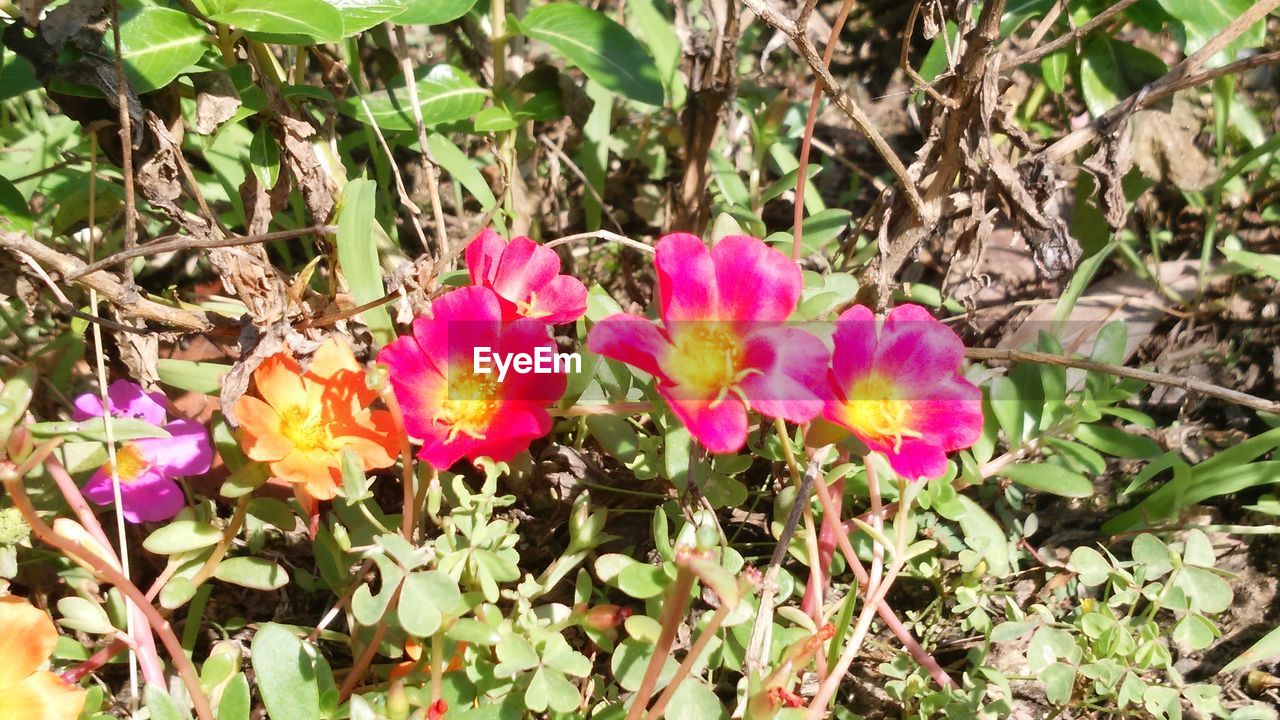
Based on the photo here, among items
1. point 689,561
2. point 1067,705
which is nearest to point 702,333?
point 689,561

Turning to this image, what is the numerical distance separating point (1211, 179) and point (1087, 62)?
599 mm

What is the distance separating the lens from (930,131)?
1790mm

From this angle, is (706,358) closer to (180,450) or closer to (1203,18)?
(180,450)

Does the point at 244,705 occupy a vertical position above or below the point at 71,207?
below

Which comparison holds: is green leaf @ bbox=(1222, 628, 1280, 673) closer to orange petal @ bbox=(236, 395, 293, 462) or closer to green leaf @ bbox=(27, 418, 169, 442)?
orange petal @ bbox=(236, 395, 293, 462)

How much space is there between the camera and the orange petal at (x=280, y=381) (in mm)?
1464

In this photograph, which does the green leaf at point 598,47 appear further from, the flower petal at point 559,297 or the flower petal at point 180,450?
the flower petal at point 180,450

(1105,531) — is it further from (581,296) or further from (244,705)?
(244,705)

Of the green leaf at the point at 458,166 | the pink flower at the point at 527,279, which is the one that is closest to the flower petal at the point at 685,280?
the pink flower at the point at 527,279

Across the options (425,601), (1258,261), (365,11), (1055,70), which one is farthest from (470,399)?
(1258,261)

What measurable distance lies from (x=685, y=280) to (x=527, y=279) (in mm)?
317

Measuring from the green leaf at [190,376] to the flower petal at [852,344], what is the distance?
97 cm

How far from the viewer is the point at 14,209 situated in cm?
171

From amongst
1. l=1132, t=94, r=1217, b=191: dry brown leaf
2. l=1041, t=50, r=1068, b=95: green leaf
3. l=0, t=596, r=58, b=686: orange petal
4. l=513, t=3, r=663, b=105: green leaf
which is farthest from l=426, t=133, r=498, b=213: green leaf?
l=1132, t=94, r=1217, b=191: dry brown leaf
